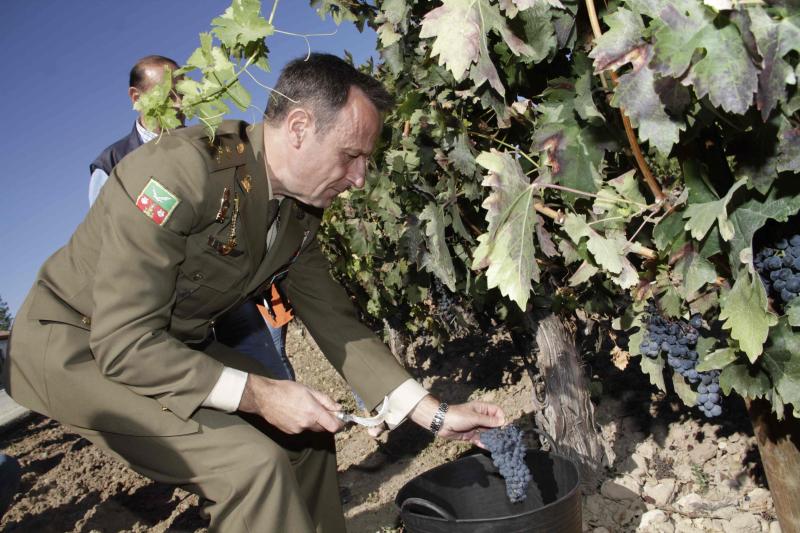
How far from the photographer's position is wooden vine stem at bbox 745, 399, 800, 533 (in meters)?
1.96

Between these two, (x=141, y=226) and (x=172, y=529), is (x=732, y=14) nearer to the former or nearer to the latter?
(x=141, y=226)

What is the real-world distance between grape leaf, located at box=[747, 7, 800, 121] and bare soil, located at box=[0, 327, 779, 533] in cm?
213

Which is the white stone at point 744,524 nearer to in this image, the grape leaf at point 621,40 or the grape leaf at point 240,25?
the grape leaf at point 621,40

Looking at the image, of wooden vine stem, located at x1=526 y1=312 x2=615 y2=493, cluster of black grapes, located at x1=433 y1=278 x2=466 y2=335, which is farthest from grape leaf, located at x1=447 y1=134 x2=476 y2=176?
cluster of black grapes, located at x1=433 y1=278 x2=466 y2=335

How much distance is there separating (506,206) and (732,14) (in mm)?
667

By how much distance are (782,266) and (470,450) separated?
2574 mm

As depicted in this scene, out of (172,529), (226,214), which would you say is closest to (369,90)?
(226,214)

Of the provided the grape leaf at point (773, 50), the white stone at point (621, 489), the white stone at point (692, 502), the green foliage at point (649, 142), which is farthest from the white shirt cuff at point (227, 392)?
the white stone at point (692, 502)

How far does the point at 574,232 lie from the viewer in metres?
1.80

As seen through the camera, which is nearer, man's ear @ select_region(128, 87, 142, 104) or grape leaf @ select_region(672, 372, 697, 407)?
grape leaf @ select_region(672, 372, 697, 407)

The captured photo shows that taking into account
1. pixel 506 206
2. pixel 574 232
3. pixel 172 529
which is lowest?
pixel 172 529

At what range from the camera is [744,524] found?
284 cm

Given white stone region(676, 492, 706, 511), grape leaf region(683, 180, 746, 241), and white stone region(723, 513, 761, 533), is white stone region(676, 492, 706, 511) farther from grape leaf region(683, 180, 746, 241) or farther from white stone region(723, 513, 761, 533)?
grape leaf region(683, 180, 746, 241)

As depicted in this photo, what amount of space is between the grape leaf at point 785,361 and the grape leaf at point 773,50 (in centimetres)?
59
